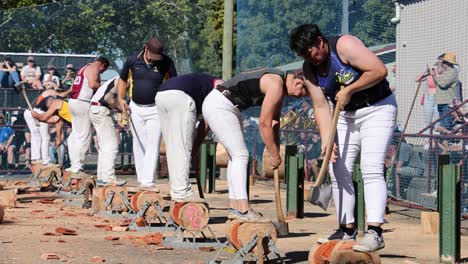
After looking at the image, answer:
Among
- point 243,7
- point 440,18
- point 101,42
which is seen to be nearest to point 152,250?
point 440,18

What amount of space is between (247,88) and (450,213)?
204cm

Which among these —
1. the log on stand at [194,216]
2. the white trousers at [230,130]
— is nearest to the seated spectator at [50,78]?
the log on stand at [194,216]

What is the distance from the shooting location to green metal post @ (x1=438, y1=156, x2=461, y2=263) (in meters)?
10.0

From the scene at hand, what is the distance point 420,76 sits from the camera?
642 inches

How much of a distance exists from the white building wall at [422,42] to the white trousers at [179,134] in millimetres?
4820

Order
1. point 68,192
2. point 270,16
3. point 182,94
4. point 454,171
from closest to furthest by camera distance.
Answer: point 454,171, point 182,94, point 68,192, point 270,16

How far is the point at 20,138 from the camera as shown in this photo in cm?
2564

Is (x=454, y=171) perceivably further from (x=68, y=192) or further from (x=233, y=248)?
(x=68, y=192)

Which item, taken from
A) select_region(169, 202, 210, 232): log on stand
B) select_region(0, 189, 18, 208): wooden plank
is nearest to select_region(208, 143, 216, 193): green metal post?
select_region(0, 189, 18, 208): wooden plank

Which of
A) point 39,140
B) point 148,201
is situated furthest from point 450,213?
point 39,140

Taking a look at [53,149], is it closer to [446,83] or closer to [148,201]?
[446,83]

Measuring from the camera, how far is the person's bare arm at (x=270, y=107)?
10047mm

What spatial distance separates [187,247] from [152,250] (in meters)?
0.35

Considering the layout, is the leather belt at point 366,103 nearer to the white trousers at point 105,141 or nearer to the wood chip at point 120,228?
the wood chip at point 120,228
